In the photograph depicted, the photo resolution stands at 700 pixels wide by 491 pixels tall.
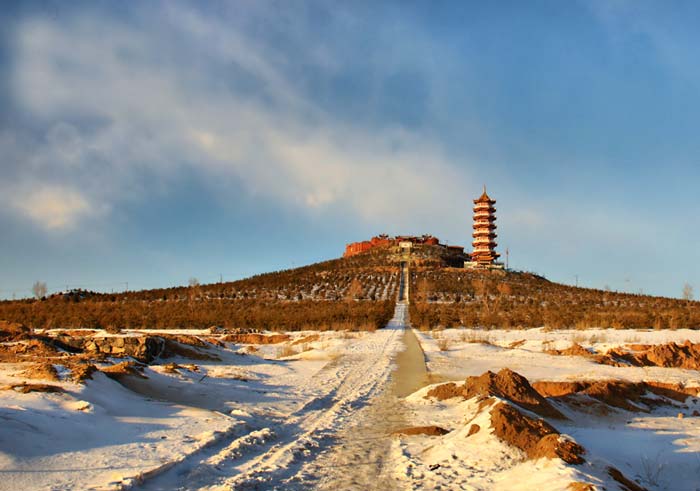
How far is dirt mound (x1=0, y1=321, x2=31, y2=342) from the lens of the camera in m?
15.7

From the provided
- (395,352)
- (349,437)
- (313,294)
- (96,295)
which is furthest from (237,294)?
(349,437)

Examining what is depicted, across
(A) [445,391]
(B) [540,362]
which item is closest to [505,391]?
(A) [445,391]

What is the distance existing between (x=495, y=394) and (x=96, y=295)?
207 ft

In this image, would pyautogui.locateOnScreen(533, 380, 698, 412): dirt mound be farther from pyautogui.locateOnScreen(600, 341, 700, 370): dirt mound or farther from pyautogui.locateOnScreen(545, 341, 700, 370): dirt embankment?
pyautogui.locateOnScreen(600, 341, 700, 370): dirt mound

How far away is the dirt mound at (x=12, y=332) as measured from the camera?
15.7 metres

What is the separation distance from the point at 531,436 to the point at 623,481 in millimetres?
1302

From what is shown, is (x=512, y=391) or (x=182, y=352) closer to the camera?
(x=512, y=391)

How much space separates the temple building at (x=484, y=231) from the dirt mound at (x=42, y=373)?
8981 cm

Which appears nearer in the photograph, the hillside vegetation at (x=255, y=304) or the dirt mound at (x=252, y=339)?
the dirt mound at (x=252, y=339)

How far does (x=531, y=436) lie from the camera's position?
656 centimetres

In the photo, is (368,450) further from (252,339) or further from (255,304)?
(255,304)

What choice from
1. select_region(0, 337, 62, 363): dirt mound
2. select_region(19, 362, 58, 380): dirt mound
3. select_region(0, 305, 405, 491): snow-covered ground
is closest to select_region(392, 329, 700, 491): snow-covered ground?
select_region(0, 305, 405, 491): snow-covered ground

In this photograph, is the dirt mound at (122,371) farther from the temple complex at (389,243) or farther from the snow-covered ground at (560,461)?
the temple complex at (389,243)

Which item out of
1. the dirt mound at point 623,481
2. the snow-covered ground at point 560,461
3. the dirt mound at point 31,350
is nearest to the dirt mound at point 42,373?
the dirt mound at point 31,350
